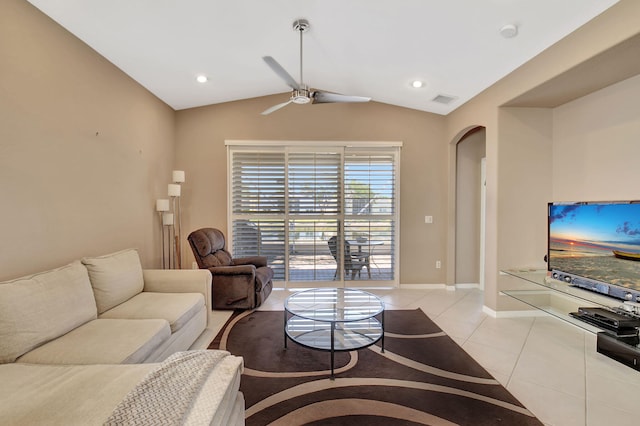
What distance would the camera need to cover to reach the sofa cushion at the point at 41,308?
166cm

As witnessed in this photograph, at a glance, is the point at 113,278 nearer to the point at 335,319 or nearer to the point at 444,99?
the point at 335,319

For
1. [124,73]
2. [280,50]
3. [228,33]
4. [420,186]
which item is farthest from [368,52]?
[124,73]

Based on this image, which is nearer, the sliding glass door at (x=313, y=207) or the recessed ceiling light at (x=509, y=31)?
the recessed ceiling light at (x=509, y=31)

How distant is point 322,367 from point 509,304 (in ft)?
8.24

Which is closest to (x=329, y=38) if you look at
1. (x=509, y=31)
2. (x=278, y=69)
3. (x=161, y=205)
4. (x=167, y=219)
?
(x=278, y=69)

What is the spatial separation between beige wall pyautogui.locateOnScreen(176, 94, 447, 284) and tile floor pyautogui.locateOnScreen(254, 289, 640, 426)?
3.95ft

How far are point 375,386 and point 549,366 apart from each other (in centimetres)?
153

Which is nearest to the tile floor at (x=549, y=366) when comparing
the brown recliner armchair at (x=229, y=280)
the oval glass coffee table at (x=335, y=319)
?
the brown recliner armchair at (x=229, y=280)

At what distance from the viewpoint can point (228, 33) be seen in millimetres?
2848

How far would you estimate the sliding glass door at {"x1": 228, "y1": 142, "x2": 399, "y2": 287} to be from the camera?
4.65 metres

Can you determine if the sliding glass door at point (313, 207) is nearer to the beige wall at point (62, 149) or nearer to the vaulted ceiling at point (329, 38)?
the vaulted ceiling at point (329, 38)

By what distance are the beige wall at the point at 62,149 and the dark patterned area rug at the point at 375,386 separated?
1.66 m

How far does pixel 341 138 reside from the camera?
4.63 meters

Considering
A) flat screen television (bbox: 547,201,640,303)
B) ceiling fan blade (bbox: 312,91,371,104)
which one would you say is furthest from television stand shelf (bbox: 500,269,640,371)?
ceiling fan blade (bbox: 312,91,371,104)
